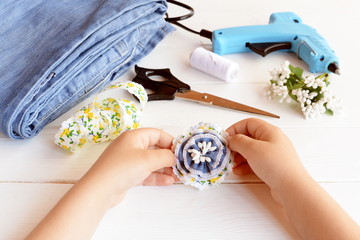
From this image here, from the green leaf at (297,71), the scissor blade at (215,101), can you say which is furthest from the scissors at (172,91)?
the green leaf at (297,71)

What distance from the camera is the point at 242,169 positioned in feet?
1.92

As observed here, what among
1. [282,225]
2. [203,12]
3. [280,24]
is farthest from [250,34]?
[282,225]

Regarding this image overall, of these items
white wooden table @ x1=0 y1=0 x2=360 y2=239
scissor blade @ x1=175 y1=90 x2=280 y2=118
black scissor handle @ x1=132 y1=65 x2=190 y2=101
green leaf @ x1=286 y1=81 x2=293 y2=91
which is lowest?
white wooden table @ x1=0 y1=0 x2=360 y2=239

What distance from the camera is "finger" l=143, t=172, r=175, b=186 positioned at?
0.56m

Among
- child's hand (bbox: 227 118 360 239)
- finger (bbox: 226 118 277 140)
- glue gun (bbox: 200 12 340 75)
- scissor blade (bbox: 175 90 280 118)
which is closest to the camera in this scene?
child's hand (bbox: 227 118 360 239)

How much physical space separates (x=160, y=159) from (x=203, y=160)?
69 millimetres

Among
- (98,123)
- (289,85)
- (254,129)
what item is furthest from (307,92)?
(98,123)

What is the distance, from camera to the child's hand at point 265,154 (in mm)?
526

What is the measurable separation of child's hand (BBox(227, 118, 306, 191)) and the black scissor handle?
176mm

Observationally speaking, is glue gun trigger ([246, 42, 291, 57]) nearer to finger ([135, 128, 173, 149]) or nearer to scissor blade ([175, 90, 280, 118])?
scissor blade ([175, 90, 280, 118])

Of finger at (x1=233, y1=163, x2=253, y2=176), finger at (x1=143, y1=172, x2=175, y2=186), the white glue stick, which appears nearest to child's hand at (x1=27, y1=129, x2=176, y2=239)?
finger at (x1=143, y1=172, x2=175, y2=186)

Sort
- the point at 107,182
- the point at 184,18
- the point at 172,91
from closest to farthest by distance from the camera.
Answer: the point at 107,182
the point at 172,91
the point at 184,18

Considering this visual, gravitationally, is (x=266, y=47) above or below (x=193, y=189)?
above

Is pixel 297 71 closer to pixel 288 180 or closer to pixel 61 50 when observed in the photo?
pixel 288 180
